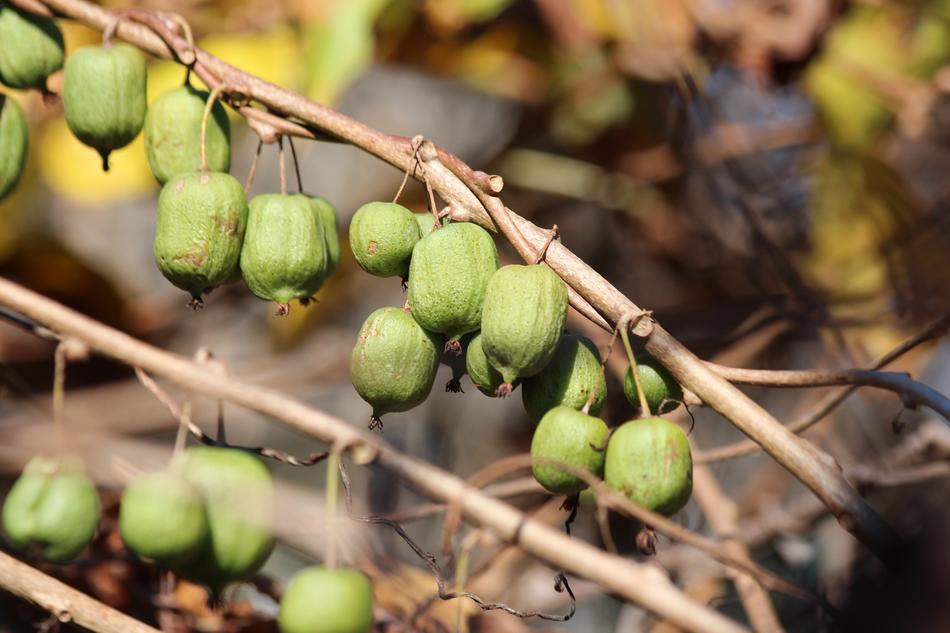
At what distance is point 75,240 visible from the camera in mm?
2760

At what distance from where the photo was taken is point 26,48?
3.47ft

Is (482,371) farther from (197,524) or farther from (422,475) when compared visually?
(197,524)

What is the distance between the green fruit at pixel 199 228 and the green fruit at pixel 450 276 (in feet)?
0.60

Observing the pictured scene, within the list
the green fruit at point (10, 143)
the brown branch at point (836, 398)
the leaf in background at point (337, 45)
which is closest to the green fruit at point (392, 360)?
the brown branch at point (836, 398)

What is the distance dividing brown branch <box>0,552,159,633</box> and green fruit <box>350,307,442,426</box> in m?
0.29

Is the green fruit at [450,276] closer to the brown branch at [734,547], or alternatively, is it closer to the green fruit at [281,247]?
the green fruit at [281,247]

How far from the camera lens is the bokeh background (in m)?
1.65

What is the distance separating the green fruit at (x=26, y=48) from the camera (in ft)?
3.46

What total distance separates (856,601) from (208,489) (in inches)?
20.8

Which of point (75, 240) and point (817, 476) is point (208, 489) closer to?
point (817, 476)

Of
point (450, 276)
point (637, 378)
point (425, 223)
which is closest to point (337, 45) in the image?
point (425, 223)

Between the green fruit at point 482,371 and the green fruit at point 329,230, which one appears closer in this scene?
the green fruit at point 482,371

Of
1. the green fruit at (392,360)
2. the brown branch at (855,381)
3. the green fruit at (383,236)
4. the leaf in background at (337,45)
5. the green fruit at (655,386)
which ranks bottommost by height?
the green fruit at (392,360)

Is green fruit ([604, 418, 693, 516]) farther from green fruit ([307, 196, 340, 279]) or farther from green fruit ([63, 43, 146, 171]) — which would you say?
green fruit ([63, 43, 146, 171])
